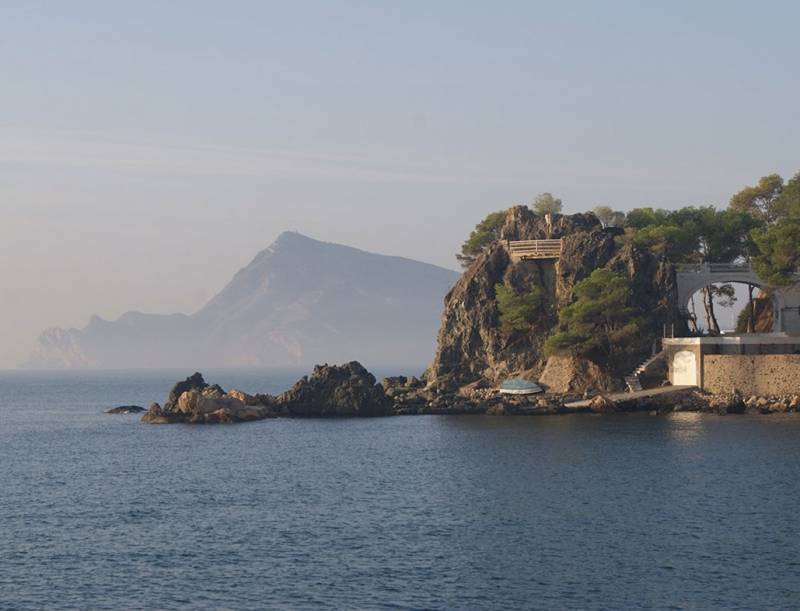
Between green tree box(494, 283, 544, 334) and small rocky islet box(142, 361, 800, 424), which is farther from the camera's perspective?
green tree box(494, 283, 544, 334)

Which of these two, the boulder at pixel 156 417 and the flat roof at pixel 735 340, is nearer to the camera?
the flat roof at pixel 735 340

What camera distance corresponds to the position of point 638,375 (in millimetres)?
110250

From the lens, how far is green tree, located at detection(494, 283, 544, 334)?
120m

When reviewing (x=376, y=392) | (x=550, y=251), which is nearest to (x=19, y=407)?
(x=376, y=392)

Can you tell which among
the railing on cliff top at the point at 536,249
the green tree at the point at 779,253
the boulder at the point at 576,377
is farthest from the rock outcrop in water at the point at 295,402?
the green tree at the point at 779,253

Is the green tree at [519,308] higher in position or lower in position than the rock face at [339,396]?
higher

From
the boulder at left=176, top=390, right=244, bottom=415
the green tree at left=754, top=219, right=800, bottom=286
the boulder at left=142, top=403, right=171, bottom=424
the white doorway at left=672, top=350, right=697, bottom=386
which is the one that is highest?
the green tree at left=754, top=219, right=800, bottom=286

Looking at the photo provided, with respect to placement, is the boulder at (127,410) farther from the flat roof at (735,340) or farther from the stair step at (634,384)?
the flat roof at (735,340)

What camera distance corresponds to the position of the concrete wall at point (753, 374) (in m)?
103

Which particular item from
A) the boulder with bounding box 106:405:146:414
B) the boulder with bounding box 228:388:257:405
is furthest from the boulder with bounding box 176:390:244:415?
the boulder with bounding box 106:405:146:414

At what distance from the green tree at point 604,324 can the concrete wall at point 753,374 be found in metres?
7.47

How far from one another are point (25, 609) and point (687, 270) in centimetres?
8804

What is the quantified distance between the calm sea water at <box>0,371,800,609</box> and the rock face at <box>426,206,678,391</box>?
21.7 metres

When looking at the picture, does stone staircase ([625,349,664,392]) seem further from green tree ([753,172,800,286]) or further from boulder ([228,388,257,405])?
boulder ([228,388,257,405])
